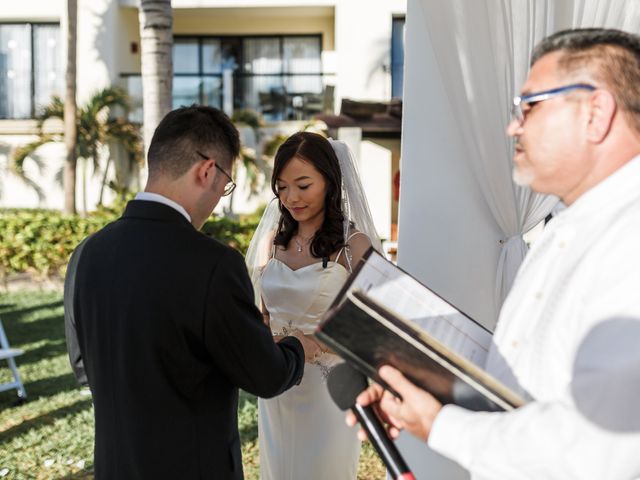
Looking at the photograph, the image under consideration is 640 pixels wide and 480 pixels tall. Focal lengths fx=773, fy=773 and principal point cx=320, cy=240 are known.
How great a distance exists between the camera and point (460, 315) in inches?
85.9

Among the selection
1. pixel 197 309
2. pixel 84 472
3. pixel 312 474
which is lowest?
pixel 84 472

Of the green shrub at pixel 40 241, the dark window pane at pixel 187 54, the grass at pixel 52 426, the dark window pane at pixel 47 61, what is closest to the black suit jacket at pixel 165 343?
the grass at pixel 52 426

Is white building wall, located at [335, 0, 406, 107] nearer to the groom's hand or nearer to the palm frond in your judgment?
the palm frond

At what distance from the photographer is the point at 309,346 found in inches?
154

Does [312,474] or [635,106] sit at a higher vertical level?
[635,106]

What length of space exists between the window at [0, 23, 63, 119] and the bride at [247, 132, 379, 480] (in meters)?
17.3

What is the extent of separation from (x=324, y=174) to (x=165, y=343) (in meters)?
1.85

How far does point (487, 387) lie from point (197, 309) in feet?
3.58

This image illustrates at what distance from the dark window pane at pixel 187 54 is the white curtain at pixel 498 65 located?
58.8ft

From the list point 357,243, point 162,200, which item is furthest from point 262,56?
point 162,200

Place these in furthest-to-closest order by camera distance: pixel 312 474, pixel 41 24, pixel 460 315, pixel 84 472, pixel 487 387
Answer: pixel 41 24
pixel 84 472
pixel 312 474
pixel 460 315
pixel 487 387

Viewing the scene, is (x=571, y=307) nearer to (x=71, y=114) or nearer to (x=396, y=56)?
(x=71, y=114)

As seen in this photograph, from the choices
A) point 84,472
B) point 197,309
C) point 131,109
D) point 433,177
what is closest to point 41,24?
point 131,109

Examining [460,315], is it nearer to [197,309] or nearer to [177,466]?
[197,309]
